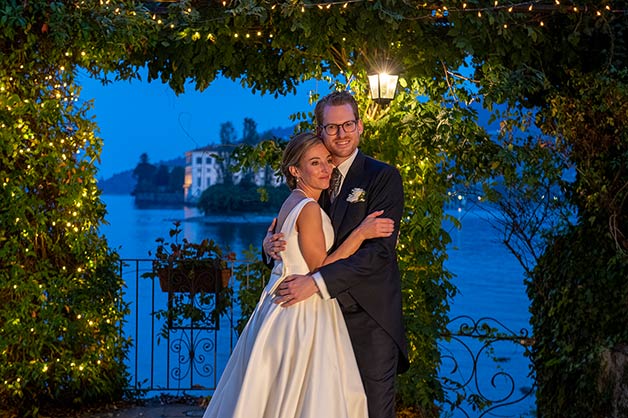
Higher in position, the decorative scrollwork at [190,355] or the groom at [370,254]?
the groom at [370,254]

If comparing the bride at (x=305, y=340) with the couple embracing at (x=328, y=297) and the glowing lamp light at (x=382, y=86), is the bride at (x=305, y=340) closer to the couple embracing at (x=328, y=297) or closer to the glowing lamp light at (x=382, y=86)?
the couple embracing at (x=328, y=297)

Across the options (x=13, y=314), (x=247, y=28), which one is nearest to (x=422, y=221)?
(x=247, y=28)

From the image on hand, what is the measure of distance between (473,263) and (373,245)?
25833mm

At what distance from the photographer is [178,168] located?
19297 millimetres

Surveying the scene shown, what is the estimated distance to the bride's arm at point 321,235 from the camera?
9.78ft

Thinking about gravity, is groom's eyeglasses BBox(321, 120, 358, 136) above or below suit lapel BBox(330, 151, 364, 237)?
above

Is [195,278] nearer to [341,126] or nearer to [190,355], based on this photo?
[190,355]

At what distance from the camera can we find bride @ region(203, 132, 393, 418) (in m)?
2.98

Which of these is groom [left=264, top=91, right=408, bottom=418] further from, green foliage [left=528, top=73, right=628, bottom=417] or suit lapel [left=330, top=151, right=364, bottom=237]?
green foliage [left=528, top=73, right=628, bottom=417]

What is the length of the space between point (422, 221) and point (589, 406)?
1.50 metres

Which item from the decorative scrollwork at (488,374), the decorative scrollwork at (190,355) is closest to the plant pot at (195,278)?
the decorative scrollwork at (190,355)

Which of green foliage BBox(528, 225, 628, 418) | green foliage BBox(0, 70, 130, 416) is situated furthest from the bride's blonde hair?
green foliage BBox(528, 225, 628, 418)

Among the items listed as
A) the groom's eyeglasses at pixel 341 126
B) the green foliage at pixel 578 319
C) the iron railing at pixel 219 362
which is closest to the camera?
the groom's eyeglasses at pixel 341 126

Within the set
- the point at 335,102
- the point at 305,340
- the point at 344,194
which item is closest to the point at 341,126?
the point at 335,102
